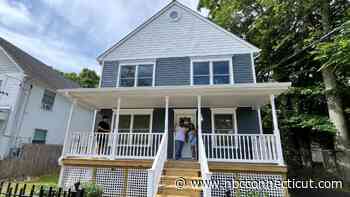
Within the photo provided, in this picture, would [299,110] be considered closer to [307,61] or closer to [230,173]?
[307,61]

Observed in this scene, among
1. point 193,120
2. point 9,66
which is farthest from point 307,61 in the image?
point 9,66

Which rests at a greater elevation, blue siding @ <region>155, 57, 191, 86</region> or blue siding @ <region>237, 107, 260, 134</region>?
blue siding @ <region>155, 57, 191, 86</region>

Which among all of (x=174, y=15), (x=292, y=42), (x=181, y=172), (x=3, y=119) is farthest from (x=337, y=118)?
(x=3, y=119)

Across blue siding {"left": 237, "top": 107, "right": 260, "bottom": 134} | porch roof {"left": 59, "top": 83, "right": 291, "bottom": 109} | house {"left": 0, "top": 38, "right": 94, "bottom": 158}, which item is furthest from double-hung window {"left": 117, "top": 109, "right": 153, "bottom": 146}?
blue siding {"left": 237, "top": 107, "right": 260, "bottom": 134}

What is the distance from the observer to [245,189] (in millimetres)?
6242

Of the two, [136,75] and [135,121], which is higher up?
[136,75]

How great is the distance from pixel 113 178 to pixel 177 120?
3.72 metres

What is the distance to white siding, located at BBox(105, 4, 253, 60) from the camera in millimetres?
9914

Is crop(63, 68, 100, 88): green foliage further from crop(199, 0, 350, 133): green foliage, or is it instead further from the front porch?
the front porch

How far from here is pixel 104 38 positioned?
1323cm

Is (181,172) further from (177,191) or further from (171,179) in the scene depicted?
(177,191)

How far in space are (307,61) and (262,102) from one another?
273 inches

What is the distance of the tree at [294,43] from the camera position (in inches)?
424

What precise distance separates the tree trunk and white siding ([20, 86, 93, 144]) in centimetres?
1699
